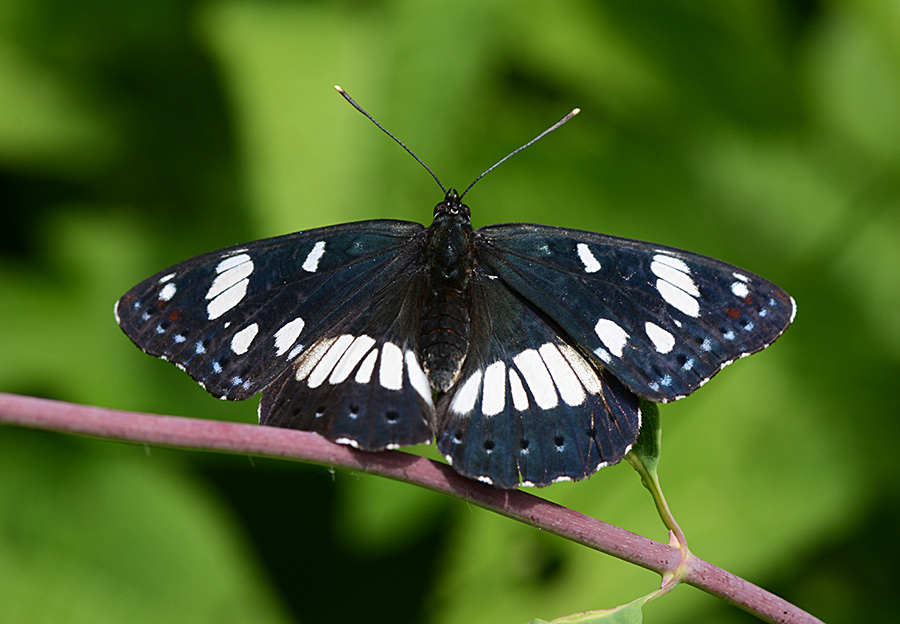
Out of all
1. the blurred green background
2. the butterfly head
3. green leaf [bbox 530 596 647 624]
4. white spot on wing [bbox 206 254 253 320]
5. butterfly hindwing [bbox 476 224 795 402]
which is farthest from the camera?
the blurred green background

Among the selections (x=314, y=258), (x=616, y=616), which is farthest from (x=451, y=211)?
(x=616, y=616)

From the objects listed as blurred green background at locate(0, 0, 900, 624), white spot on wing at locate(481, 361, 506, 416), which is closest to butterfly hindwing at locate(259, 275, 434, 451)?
white spot on wing at locate(481, 361, 506, 416)

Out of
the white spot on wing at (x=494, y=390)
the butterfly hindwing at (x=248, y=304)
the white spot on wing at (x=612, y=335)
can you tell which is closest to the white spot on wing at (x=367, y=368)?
the butterfly hindwing at (x=248, y=304)

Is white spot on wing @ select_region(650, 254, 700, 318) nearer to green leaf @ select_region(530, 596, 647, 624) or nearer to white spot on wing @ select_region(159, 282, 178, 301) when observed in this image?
green leaf @ select_region(530, 596, 647, 624)

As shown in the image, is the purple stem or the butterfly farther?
the butterfly

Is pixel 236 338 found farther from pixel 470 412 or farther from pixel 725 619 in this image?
pixel 725 619

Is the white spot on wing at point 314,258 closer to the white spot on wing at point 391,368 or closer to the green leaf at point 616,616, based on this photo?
the white spot on wing at point 391,368

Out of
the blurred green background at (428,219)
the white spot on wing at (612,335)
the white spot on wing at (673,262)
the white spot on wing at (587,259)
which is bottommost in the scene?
the blurred green background at (428,219)
